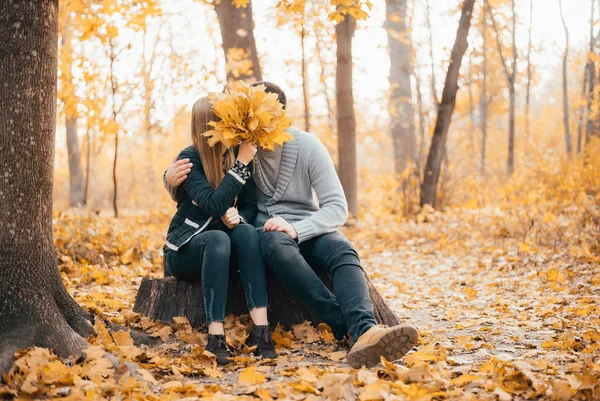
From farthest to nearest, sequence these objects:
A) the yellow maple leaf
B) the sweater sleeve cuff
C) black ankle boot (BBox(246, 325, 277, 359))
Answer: the sweater sleeve cuff < black ankle boot (BBox(246, 325, 277, 359)) < the yellow maple leaf

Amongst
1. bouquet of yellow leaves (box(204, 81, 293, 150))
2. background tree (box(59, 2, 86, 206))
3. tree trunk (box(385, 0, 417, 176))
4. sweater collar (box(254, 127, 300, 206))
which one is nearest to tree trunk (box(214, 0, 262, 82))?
background tree (box(59, 2, 86, 206))

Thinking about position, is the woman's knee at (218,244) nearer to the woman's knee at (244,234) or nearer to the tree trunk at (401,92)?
the woman's knee at (244,234)

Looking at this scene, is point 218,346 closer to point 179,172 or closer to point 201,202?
point 201,202

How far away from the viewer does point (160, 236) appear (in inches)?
331

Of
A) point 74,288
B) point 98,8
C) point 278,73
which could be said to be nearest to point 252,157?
point 74,288

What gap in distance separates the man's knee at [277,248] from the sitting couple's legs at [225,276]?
5cm

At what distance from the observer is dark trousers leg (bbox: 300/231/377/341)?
2959 millimetres

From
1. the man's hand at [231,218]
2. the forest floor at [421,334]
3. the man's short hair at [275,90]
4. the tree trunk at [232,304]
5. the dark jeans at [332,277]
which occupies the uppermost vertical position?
the man's short hair at [275,90]

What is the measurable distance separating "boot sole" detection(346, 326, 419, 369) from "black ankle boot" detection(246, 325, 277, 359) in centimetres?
54

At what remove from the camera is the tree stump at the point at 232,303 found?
3.55m

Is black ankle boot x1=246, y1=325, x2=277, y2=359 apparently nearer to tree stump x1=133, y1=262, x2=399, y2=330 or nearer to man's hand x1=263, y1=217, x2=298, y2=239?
tree stump x1=133, y1=262, x2=399, y2=330

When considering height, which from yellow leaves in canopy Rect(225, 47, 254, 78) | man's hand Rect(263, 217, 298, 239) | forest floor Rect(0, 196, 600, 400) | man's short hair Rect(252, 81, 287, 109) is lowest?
forest floor Rect(0, 196, 600, 400)

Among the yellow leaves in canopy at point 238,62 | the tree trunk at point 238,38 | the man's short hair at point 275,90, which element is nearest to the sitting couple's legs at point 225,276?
the man's short hair at point 275,90

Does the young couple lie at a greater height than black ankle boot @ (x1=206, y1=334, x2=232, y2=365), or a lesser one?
greater
